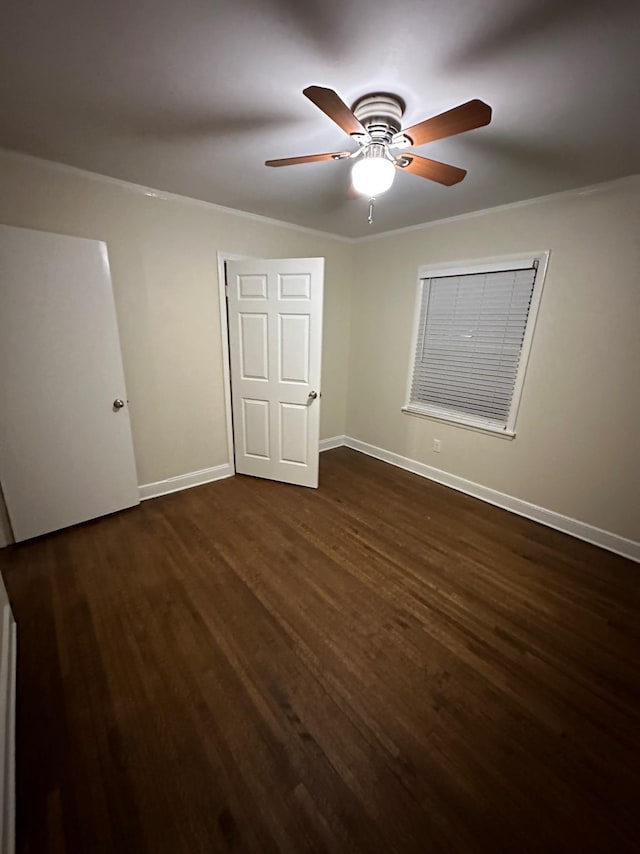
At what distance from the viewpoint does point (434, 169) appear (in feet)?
5.12

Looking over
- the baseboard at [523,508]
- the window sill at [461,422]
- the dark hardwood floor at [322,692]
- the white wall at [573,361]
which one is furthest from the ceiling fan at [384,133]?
the baseboard at [523,508]

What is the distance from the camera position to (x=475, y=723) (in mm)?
1304

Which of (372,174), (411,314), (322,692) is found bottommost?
(322,692)

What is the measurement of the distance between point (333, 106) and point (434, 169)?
2.17ft

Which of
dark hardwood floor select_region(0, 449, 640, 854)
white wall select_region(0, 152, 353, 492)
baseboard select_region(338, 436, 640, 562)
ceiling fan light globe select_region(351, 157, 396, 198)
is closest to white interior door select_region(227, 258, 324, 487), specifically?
white wall select_region(0, 152, 353, 492)

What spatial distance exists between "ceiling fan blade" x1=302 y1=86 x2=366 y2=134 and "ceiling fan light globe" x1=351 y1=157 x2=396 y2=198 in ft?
0.41

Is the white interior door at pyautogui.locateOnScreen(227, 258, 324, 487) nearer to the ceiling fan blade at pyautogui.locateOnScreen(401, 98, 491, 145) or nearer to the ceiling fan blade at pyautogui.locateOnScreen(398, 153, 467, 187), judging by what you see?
the ceiling fan blade at pyautogui.locateOnScreen(398, 153, 467, 187)

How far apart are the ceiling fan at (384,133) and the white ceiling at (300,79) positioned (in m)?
0.08

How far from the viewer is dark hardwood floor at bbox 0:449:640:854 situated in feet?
3.39

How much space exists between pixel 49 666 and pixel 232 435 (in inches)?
82.2

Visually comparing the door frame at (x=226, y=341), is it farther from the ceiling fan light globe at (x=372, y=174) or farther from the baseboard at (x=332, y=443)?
the ceiling fan light globe at (x=372, y=174)

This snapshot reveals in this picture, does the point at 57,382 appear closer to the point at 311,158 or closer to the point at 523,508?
the point at 311,158

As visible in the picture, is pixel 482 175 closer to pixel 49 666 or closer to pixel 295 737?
pixel 295 737

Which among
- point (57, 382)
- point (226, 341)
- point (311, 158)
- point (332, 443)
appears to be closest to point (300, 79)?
point (311, 158)
